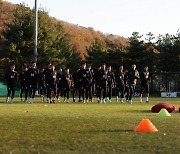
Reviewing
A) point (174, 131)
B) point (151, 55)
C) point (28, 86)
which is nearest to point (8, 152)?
point (174, 131)

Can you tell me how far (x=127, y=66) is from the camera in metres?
59.1

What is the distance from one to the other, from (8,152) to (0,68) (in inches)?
2337

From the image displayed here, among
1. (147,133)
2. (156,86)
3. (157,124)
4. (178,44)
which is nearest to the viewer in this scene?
(147,133)

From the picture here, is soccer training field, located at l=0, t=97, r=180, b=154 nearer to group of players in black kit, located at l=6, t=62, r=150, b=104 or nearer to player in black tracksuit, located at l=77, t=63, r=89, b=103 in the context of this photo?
group of players in black kit, located at l=6, t=62, r=150, b=104

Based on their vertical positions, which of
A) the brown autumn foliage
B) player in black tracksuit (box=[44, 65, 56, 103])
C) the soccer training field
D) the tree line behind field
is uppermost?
the brown autumn foliage

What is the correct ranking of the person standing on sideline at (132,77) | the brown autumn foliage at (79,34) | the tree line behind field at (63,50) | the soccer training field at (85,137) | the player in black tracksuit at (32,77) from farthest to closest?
the brown autumn foliage at (79,34)
the tree line behind field at (63,50)
the person standing on sideline at (132,77)
the player in black tracksuit at (32,77)
the soccer training field at (85,137)

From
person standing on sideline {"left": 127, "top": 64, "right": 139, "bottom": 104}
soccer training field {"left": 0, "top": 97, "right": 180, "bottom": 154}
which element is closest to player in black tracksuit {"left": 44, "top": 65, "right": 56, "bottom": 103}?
person standing on sideline {"left": 127, "top": 64, "right": 139, "bottom": 104}

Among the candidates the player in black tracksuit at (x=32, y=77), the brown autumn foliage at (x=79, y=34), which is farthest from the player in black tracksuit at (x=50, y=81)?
the brown autumn foliage at (x=79, y=34)

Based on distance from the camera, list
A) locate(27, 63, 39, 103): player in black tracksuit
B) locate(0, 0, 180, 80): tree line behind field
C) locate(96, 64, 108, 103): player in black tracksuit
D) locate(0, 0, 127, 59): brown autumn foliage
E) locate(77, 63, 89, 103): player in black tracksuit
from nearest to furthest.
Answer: locate(27, 63, 39, 103): player in black tracksuit → locate(77, 63, 89, 103): player in black tracksuit → locate(96, 64, 108, 103): player in black tracksuit → locate(0, 0, 180, 80): tree line behind field → locate(0, 0, 127, 59): brown autumn foliage

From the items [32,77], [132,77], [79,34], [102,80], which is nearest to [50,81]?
[32,77]

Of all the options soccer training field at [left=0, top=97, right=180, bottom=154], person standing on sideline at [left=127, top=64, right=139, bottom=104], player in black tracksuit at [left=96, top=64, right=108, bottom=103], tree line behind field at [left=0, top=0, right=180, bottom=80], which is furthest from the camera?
tree line behind field at [left=0, top=0, right=180, bottom=80]

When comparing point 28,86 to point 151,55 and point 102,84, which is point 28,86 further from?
point 151,55

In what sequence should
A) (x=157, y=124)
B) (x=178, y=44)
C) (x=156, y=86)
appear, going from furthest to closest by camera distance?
(x=178, y=44)
(x=156, y=86)
(x=157, y=124)

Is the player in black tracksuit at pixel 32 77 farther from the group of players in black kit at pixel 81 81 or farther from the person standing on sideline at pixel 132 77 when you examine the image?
the person standing on sideline at pixel 132 77
